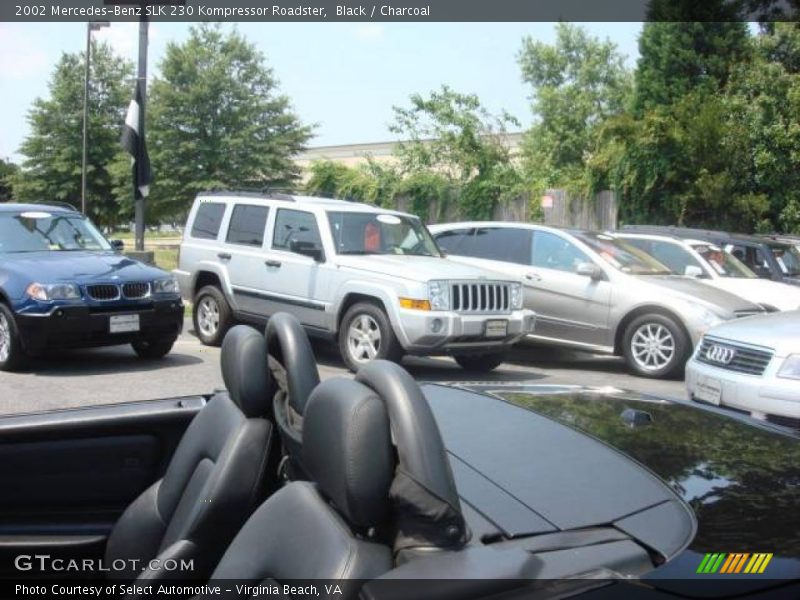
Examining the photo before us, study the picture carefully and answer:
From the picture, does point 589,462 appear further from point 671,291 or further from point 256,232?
point 256,232

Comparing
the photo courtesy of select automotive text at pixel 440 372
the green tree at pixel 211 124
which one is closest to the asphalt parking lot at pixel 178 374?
the photo courtesy of select automotive text at pixel 440 372

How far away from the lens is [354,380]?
187 centimetres

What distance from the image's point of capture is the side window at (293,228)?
401 inches

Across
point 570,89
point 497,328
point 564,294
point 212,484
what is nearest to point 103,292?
point 497,328

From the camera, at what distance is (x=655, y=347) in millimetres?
10078

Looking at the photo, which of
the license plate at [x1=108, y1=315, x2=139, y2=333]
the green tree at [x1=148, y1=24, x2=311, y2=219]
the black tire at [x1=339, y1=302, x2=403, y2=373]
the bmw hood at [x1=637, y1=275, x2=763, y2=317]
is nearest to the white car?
the bmw hood at [x1=637, y1=275, x2=763, y2=317]

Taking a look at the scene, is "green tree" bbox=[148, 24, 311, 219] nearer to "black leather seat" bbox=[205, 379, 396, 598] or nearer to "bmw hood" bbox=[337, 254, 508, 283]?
"bmw hood" bbox=[337, 254, 508, 283]

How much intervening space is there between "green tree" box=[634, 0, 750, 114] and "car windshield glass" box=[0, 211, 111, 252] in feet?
71.1

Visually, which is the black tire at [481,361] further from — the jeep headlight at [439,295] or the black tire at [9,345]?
the black tire at [9,345]

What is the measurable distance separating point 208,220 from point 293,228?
1.64 metres

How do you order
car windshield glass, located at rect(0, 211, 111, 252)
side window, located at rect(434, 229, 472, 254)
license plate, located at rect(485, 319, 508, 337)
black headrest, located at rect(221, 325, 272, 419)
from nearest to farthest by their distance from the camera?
black headrest, located at rect(221, 325, 272, 419) < license plate, located at rect(485, 319, 508, 337) < car windshield glass, located at rect(0, 211, 111, 252) < side window, located at rect(434, 229, 472, 254)

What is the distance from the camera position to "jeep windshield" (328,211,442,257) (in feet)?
33.0

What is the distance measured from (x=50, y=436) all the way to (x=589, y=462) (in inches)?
85.3

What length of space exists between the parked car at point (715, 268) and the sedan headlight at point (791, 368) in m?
4.62
